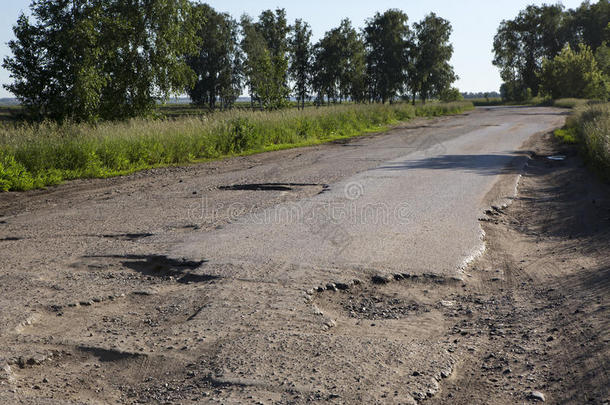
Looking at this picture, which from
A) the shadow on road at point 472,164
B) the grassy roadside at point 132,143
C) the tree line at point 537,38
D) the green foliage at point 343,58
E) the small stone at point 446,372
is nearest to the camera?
the small stone at point 446,372

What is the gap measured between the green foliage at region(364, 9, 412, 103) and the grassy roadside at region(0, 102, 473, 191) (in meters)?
46.9

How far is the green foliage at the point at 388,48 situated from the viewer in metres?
66.3

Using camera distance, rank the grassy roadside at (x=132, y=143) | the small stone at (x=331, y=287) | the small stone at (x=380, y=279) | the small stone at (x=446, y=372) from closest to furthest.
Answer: the small stone at (x=446, y=372), the small stone at (x=331, y=287), the small stone at (x=380, y=279), the grassy roadside at (x=132, y=143)

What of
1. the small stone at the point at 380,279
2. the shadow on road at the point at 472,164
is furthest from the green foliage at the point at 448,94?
the small stone at the point at 380,279

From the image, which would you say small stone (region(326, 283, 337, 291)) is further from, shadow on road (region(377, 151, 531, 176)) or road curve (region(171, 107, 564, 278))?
shadow on road (region(377, 151, 531, 176))

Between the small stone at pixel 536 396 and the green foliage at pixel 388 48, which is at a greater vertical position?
the green foliage at pixel 388 48

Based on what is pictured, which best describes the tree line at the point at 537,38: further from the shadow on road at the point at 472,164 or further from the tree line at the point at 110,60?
the shadow on road at the point at 472,164

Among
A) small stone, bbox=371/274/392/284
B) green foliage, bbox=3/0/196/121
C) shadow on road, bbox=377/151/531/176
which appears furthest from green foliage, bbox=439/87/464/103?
small stone, bbox=371/274/392/284

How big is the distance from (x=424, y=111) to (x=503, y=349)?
4194 cm

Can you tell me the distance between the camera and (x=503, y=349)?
3654 millimetres

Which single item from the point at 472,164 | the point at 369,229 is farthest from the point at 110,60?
the point at 369,229

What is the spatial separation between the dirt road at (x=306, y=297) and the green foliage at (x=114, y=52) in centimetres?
1571

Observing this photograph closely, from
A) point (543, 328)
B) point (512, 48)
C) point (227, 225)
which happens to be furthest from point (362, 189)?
point (512, 48)

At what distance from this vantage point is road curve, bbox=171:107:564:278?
18.0 feet
